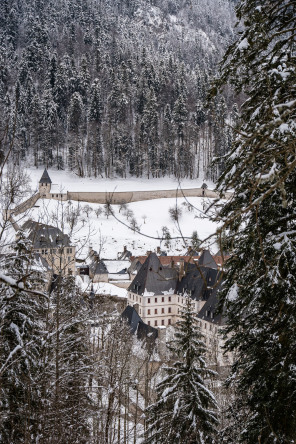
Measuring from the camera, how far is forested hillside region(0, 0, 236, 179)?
2849 inches

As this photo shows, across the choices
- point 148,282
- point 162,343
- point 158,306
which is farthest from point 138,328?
point 148,282

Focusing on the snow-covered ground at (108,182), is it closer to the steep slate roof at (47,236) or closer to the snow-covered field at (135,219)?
the snow-covered field at (135,219)

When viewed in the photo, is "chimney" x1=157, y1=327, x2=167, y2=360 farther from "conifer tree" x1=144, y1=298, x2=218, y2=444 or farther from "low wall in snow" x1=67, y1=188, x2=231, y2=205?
"low wall in snow" x1=67, y1=188, x2=231, y2=205

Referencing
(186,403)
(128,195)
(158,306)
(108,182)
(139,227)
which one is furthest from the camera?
(108,182)

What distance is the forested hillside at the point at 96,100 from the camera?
237ft

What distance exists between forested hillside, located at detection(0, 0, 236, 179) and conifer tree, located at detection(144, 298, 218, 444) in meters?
47.8

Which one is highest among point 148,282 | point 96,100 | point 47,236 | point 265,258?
point 96,100

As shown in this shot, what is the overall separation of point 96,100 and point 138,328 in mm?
55305

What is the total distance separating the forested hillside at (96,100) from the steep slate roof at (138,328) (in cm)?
3423

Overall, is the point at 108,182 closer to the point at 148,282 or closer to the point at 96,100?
the point at 96,100

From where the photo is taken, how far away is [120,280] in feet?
138

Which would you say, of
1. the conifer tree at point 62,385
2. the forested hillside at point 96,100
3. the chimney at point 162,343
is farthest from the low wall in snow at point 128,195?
the conifer tree at point 62,385

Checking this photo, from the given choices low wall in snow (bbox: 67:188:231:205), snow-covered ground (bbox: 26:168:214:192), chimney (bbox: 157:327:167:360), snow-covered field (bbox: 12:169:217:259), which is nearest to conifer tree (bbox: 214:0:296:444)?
chimney (bbox: 157:327:167:360)

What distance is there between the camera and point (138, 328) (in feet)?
95.2
